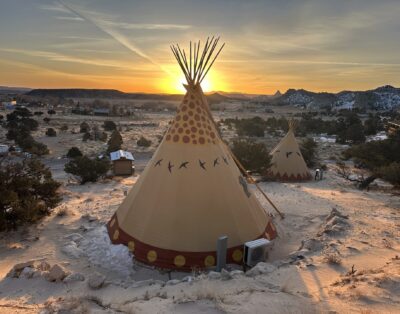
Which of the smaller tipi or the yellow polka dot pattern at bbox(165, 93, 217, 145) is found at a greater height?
the yellow polka dot pattern at bbox(165, 93, 217, 145)

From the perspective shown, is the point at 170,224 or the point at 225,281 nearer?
the point at 225,281

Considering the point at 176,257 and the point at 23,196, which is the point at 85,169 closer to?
the point at 23,196

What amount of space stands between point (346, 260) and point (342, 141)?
117ft

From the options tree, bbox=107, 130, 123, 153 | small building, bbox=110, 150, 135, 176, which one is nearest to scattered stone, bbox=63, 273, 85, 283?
small building, bbox=110, 150, 135, 176

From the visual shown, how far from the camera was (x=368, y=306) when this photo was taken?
517cm

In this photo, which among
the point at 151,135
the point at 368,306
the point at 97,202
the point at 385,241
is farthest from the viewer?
the point at 151,135

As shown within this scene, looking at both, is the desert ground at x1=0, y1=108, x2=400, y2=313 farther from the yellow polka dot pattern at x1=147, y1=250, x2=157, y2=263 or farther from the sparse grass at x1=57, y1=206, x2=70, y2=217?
the yellow polka dot pattern at x1=147, y1=250, x2=157, y2=263

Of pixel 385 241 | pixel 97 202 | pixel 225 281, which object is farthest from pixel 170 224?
pixel 97 202

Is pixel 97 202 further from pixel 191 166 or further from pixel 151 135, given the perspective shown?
pixel 151 135

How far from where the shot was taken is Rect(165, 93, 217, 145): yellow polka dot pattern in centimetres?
873

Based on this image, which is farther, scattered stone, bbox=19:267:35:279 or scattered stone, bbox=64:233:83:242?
scattered stone, bbox=64:233:83:242

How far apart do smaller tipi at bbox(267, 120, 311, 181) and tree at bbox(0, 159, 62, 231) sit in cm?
1192

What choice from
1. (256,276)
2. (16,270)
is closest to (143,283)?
(256,276)

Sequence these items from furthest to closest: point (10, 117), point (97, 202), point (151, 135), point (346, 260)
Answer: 1. point (10, 117)
2. point (151, 135)
3. point (97, 202)
4. point (346, 260)
